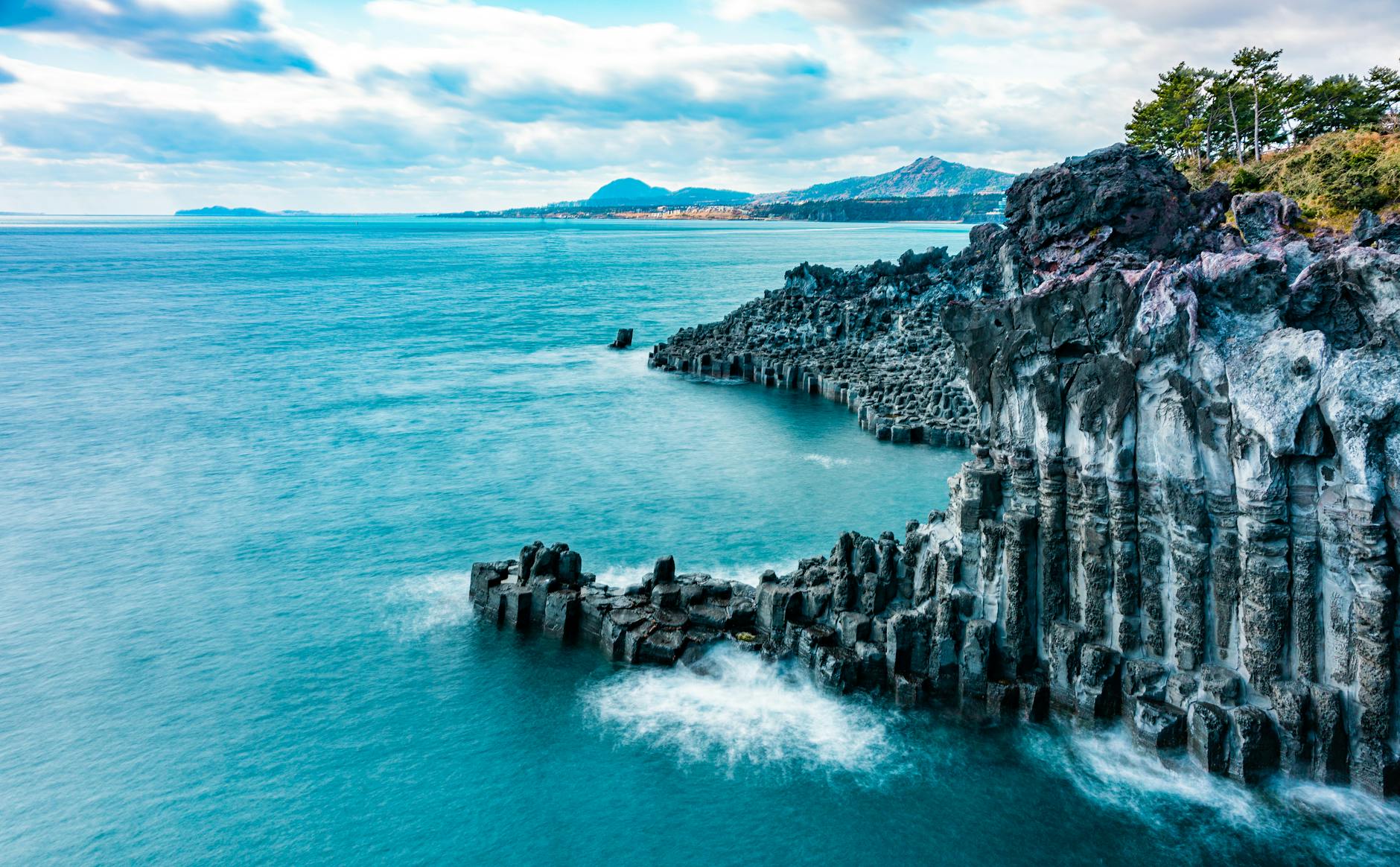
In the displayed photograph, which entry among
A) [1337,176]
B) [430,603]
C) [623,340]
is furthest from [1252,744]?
[623,340]

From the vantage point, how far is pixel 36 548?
35250mm

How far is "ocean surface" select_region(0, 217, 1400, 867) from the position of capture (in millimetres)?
18844

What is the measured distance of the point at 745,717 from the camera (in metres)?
22.6

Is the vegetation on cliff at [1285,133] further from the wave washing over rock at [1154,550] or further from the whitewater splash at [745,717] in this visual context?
the whitewater splash at [745,717]

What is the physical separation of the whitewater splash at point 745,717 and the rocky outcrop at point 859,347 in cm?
2638

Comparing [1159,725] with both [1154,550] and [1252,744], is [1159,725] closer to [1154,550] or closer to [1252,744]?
[1252,744]

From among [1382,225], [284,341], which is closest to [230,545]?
[1382,225]

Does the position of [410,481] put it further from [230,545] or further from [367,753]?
[367,753]

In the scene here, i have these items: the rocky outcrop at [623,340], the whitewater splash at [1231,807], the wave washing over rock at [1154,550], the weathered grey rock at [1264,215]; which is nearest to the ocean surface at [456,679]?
the whitewater splash at [1231,807]

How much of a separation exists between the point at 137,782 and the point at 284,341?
71.5 m

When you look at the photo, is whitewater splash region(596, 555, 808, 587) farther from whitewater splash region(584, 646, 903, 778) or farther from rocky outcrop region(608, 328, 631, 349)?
rocky outcrop region(608, 328, 631, 349)

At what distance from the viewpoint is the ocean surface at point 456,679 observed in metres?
18.8

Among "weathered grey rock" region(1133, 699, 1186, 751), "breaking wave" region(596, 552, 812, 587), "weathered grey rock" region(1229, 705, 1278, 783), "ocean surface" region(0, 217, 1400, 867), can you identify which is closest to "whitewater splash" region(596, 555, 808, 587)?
"breaking wave" region(596, 552, 812, 587)

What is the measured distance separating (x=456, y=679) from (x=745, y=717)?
850cm
